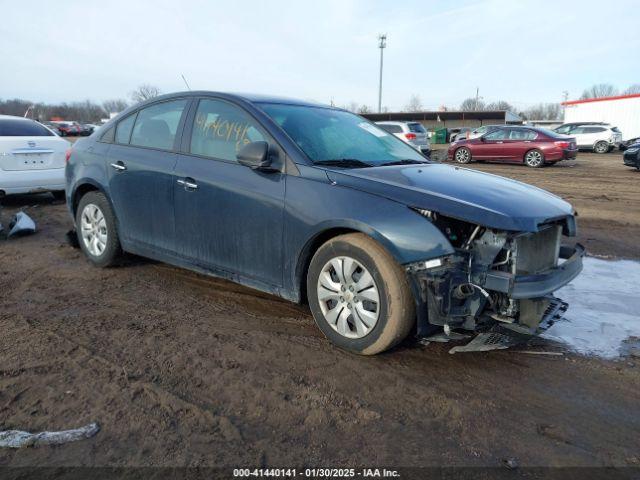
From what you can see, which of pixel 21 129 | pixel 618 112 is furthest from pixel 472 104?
pixel 21 129

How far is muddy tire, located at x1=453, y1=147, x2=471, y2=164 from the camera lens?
19.6m

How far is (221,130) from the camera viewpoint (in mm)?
4051

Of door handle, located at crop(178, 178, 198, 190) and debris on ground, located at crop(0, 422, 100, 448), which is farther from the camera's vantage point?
door handle, located at crop(178, 178, 198, 190)

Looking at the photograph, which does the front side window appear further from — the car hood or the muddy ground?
the muddy ground

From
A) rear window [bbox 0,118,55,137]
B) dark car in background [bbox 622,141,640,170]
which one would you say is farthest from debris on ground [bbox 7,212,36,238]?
dark car in background [bbox 622,141,640,170]

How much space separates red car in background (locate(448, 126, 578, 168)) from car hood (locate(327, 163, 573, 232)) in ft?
51.9

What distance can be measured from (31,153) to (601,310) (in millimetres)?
8104

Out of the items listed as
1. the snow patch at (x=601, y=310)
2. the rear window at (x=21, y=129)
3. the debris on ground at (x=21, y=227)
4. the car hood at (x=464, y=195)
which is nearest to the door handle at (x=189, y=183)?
the car hood at (x=464, y=195)

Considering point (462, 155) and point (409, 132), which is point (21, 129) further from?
point (462, 155)

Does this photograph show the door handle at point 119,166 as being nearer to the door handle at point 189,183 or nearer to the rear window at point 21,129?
the door handle at point 189,183

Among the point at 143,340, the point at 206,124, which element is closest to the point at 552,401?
the point at 143,340

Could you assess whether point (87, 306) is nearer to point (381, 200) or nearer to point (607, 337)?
point (381, 200)

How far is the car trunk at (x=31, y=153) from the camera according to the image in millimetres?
7578

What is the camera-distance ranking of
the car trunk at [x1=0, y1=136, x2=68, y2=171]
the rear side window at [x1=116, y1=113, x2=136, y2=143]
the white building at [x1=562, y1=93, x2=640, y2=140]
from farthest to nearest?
the white building at [x1=562, y1=93, x2=640, y2=140] < the car trunk at [x1=0, y1=136, x2=68, y2=171] < the rear side window at [x1=116, y1=113, x2=136, y2=143]
